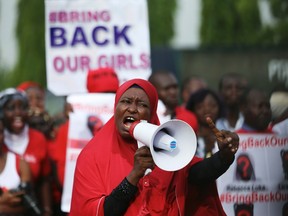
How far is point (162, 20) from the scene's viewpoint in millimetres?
37688

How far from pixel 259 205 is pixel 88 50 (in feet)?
10.2

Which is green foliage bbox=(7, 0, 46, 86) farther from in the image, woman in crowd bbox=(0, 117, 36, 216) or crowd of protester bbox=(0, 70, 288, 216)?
woman in crowd bbox=(0, 117, 36, 216)

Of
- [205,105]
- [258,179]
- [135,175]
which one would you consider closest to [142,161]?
[135,175]

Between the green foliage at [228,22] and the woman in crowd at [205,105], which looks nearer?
the woman in crowd at [205,105]

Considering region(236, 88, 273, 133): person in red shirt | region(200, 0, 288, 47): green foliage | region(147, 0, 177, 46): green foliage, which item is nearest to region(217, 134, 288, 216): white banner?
region(236, 88, 273, 133): person in red shirt

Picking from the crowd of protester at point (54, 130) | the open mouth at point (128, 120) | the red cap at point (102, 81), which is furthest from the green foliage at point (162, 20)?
the open mouth at point (128, 120)

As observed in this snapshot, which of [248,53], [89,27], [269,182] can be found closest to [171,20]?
[248,53]

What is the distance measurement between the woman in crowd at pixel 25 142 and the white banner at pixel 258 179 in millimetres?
2273

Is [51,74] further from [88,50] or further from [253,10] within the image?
[253,10]

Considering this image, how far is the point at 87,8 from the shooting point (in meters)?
9.48

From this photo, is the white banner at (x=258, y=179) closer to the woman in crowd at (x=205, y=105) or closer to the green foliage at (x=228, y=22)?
Result: the woman in crowd at (x=205, y=105)

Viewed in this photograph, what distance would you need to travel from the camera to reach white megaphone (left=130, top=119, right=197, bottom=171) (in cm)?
525

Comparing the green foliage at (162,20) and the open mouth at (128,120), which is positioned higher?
the open mouth at (128,120)

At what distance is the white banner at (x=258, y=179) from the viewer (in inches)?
270
